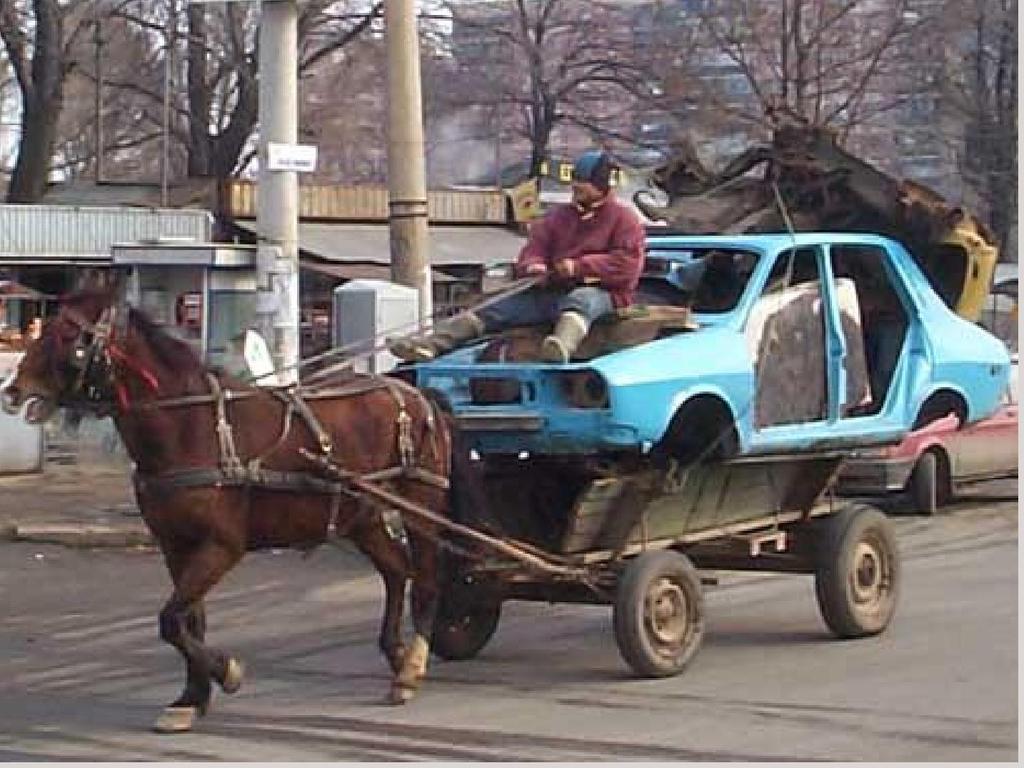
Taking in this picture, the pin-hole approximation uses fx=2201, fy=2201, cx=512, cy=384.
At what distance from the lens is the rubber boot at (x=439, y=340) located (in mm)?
10641

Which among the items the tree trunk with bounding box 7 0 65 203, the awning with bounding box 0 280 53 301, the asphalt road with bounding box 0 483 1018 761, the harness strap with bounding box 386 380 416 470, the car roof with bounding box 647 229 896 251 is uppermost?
the tree trunk with bounding box 7 0 65 203

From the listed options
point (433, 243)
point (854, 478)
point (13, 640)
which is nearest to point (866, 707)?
point (13, 640)

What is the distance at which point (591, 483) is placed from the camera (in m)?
10.4

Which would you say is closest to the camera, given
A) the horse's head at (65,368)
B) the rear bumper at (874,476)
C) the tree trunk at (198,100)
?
the horse's head at (65,368)

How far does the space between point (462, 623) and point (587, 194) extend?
7.53ft

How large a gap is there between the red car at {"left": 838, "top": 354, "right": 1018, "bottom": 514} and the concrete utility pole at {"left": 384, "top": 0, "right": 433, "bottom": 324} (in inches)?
162

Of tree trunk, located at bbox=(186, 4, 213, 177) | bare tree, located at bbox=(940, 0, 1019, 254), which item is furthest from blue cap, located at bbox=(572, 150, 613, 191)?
tree trunk, located at bbox=(186, 4, 213, 177)

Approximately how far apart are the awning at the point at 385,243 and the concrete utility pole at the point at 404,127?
1710 centimetres

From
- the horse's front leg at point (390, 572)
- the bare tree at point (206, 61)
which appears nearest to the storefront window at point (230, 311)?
the horse's front leg at point (390, 572)

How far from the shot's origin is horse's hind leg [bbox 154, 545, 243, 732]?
30.3 feet

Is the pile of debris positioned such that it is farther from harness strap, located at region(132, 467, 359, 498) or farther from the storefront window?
the storefront window

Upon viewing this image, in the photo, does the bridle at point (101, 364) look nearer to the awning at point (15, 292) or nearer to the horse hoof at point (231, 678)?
the horse hoof at point (231, 678)

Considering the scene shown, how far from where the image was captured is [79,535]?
645 inches

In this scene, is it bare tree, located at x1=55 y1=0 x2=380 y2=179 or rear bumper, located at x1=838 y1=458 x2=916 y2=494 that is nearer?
rear bumper, located at x1=838 y1=458 x2=916 y2=494
